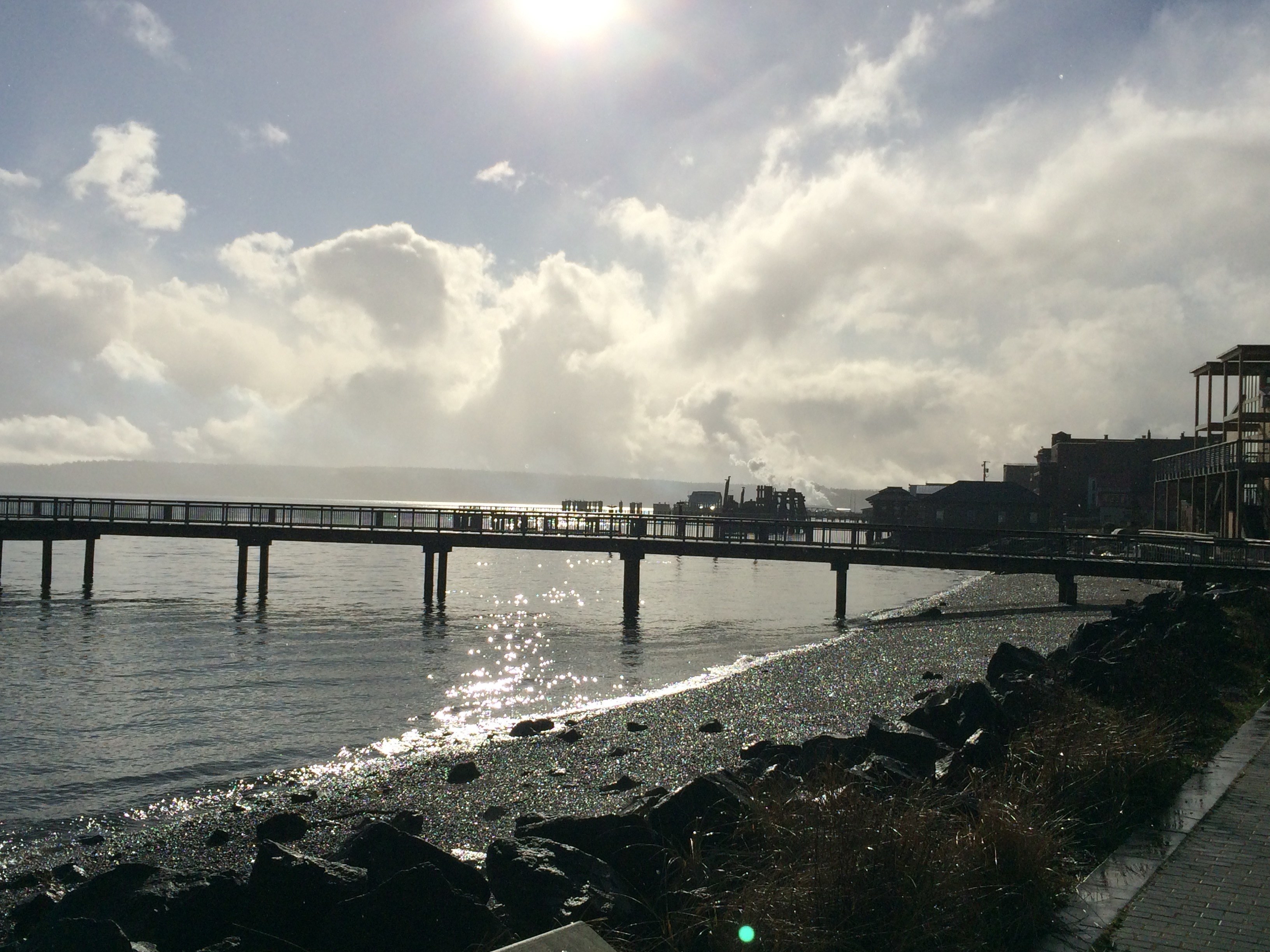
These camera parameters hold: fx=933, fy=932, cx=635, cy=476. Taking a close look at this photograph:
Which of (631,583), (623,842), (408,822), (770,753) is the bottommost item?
(408,822)

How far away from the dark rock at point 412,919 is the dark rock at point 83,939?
5.42 ft

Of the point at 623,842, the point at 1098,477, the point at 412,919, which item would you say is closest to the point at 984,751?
the point at 623,842

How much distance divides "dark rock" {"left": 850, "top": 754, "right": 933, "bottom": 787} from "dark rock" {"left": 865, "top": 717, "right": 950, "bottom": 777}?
2.96 ft

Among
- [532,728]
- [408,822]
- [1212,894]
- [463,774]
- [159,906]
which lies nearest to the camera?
[1212,894]

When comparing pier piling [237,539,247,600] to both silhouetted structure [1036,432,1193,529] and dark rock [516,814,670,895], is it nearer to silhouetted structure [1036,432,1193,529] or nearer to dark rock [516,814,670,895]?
dark rock [516,814,670,895]

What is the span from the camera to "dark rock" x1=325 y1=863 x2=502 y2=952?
686 cm

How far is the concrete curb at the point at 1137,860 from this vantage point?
6.18 m

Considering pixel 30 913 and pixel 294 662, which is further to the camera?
pixel 294 662

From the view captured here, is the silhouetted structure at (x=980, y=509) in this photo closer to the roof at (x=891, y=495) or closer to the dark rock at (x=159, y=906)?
the roof at (x=891, y=495)

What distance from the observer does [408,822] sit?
37.6 ft

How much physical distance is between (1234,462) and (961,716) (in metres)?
34.0

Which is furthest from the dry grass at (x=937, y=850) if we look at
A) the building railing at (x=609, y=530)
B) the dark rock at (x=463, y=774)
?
the building railing at (x=609, y=530)

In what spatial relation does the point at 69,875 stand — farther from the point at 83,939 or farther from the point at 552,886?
the point at 552,886

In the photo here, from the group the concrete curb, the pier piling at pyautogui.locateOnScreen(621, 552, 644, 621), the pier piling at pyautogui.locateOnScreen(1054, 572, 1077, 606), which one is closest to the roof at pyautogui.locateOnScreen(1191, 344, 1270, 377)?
the pier piling at pyautogui.locateOnScreen(1054, 572, 1077, 606)
